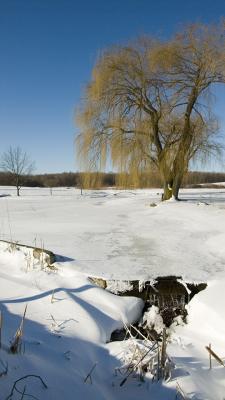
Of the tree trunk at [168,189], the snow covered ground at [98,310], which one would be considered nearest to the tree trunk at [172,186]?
the tree trunk at [168,189]

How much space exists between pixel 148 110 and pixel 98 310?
11253 mm

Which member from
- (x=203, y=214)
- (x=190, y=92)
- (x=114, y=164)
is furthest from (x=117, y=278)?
(x=190, y=92)

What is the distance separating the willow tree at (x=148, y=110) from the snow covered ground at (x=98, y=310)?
664 centimetres

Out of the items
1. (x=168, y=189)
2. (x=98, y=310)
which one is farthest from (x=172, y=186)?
(x=98, y=310)

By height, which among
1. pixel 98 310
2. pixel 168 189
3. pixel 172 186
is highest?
pixel 172 186

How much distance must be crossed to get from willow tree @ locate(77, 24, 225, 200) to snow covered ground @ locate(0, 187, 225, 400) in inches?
262

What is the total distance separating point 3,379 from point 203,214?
829 centimetres

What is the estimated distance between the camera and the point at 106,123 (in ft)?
47.2

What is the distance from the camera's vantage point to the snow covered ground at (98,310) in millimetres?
2703

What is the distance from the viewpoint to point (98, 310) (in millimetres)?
4203

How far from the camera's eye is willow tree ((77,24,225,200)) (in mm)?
13867

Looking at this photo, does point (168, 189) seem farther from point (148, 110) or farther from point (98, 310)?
point (98, 310)

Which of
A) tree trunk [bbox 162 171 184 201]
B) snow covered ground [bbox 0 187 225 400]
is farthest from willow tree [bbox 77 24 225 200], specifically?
snow covered ground [bbox 0 187 225 400]

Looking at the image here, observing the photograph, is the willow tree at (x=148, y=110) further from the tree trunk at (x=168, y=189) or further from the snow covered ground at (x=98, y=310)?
the snow covered ground at (x=98, y=310)
